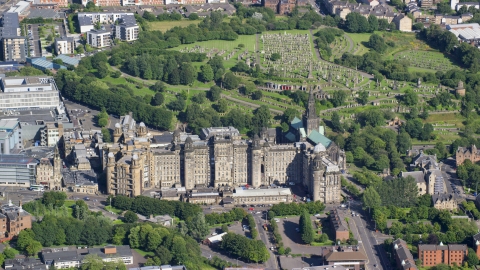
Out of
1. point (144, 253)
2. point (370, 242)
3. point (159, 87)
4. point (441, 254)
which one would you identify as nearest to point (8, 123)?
point (159, 87)

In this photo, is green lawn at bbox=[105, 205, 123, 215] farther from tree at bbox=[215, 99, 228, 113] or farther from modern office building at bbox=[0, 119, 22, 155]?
tree at bbox=[215, 99, 228, 113]

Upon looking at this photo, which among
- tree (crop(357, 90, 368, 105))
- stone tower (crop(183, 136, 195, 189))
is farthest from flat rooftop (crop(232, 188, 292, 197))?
tree (crop(357, 90, 368, 105))

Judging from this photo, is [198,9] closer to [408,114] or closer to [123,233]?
[408,114]

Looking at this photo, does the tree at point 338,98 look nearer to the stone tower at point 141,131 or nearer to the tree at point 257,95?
Result: the tree at point 257,95

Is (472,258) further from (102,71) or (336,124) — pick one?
(102,71)

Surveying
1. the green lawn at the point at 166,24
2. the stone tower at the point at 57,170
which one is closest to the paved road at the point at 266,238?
the stone tower at the point at 57,170

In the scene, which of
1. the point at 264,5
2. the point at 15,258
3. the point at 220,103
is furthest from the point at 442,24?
the point at 15,258
